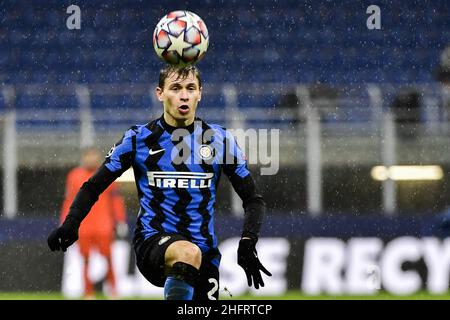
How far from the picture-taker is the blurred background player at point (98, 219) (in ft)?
36.0

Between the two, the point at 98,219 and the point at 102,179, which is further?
the point at 98,219

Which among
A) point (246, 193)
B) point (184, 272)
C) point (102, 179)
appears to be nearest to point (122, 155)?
point (102, 179)

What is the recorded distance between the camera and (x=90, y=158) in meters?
11.1

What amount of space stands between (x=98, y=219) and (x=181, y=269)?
6025mm

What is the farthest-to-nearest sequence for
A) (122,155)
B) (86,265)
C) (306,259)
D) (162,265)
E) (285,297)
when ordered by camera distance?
(306,259) < (86,265) < (285,297) < (122,155) < (162,265)

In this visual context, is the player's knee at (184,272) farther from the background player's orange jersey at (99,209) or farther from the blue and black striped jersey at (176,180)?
the background player's orange jersey at (99,209)

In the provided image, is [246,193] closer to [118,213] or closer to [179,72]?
[179,72]

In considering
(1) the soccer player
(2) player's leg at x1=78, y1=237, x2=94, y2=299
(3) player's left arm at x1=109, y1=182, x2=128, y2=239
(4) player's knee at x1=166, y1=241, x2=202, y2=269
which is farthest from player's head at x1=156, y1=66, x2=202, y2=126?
(3) player's left arm at x1=109, y1=182, x2=128, y2=239

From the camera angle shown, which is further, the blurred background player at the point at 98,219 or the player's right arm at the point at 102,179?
the blurred background player at the point at 98,219

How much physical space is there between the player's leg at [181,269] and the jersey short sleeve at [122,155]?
559 mm

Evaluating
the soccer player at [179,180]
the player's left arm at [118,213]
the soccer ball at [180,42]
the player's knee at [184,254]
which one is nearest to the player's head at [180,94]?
the soccer player at [179,180]
